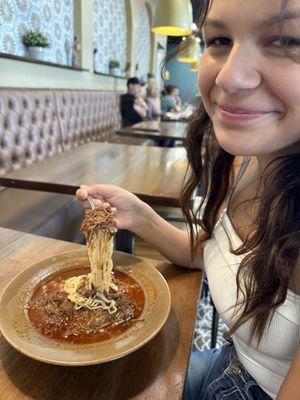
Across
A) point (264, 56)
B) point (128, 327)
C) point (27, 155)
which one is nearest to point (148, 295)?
point (128, 327)

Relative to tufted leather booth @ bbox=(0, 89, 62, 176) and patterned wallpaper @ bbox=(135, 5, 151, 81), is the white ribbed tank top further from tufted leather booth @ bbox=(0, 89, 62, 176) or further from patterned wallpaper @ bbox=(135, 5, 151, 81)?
patterned wallpaper @ bbox=(135, 5, 151, 81)

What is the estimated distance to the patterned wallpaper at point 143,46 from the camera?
7888mm

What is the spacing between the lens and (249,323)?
686 millimetres

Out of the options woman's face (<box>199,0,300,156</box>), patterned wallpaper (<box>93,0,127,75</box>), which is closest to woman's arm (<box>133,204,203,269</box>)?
woman's face (<box>199,0,300,156</box>)

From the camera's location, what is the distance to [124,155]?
2.37m

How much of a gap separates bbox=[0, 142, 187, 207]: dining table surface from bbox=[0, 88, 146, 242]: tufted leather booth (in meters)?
0.30

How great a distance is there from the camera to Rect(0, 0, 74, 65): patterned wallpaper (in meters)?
2.78

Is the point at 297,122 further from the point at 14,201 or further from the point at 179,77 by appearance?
the point at 179,77

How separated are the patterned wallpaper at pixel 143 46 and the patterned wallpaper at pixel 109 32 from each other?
1.46 m

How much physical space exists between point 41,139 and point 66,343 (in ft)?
8.91

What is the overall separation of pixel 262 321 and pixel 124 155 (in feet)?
6.10

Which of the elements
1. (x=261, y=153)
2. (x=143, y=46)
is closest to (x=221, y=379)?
(x=261, y=153)

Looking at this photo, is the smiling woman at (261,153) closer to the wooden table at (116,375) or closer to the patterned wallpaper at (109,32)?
the wooden table at (116,375)

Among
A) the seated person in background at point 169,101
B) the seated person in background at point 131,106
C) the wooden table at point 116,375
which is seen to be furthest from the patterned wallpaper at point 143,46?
the wooden table at point 116,375
